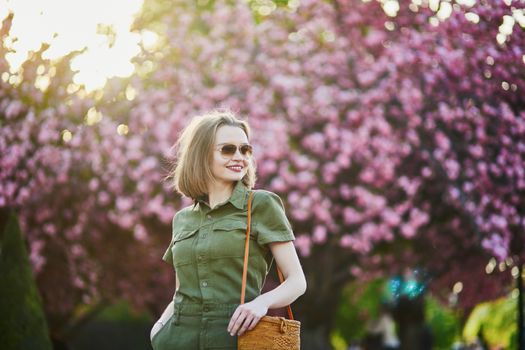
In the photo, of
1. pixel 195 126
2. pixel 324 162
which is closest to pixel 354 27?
pixel 324 162

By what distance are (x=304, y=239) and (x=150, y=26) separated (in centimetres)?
484

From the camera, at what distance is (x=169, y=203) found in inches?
449

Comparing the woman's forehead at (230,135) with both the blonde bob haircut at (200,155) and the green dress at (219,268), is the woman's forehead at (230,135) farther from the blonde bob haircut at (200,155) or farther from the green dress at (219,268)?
the green dress at (219,268)

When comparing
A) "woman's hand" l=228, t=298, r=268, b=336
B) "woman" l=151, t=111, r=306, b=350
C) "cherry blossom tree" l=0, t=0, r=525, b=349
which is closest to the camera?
"woman's hand" l=228, t=298, r=268, b=336

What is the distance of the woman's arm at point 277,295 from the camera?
2982 mm

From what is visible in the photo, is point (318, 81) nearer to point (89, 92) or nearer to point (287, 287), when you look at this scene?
point (89, 92)

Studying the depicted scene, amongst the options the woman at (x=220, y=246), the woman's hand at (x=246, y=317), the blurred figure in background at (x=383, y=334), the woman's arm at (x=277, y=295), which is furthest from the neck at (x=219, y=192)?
the blurred figure in background at (x=383, y=334)

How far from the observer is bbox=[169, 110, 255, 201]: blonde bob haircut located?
11.1 feet

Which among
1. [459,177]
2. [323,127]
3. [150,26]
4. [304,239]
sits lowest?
[304,239]

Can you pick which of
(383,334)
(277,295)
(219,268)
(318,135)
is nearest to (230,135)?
(219,268)

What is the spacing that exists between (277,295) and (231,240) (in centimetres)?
30

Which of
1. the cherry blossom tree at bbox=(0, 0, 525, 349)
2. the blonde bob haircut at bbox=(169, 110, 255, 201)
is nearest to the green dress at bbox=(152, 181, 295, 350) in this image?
the blonde bob haircut at bbox=(169, 110, 255, 201)

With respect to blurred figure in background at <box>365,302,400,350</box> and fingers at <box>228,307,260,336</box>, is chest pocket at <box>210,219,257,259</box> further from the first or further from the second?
blurred figure in background at <box>365,302,400,350</box>

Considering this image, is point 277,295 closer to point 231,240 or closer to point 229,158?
point 231,240
